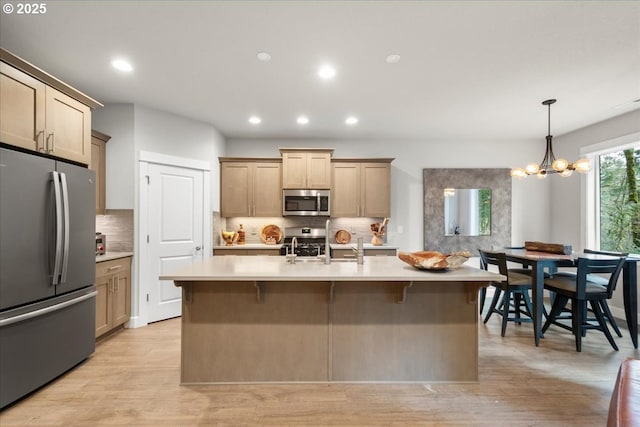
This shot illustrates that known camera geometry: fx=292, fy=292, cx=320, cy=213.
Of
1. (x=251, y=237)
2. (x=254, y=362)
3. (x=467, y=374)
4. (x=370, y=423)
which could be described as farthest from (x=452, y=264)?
(x=251, y=237)

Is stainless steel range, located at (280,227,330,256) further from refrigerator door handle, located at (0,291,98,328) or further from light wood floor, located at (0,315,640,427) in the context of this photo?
refrigerator door handle, located at (0,291,98,328)

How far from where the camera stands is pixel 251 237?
16.6 ft

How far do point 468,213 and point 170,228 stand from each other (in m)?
4.77

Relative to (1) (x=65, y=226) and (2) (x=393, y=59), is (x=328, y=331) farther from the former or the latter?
(2) (x=393, y=59)

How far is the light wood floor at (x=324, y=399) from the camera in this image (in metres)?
Result: 1.92

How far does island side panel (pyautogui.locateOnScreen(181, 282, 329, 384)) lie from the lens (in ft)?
7.55

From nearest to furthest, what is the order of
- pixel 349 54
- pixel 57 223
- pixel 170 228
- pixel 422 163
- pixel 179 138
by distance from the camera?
pixel 57 223, pixel 349 54, pixel 170 228, pixel 179 138, pixel 422 163

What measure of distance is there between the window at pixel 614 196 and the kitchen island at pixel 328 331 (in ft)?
11.2

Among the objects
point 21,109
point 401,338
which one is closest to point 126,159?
point 21,109

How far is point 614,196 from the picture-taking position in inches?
165

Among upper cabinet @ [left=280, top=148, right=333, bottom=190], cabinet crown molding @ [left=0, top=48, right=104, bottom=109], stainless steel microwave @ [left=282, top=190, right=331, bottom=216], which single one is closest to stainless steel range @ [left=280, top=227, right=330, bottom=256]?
stainless steel microwave @ [left=282, top=190, right=331, bottom=216]

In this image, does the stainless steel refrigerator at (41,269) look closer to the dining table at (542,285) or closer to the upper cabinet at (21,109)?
the upper cabinet at (21,109)

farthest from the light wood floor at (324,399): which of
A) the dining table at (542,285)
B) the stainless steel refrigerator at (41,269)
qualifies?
the dining table at (542,285)

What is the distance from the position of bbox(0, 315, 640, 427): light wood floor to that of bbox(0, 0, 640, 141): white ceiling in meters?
2.72
